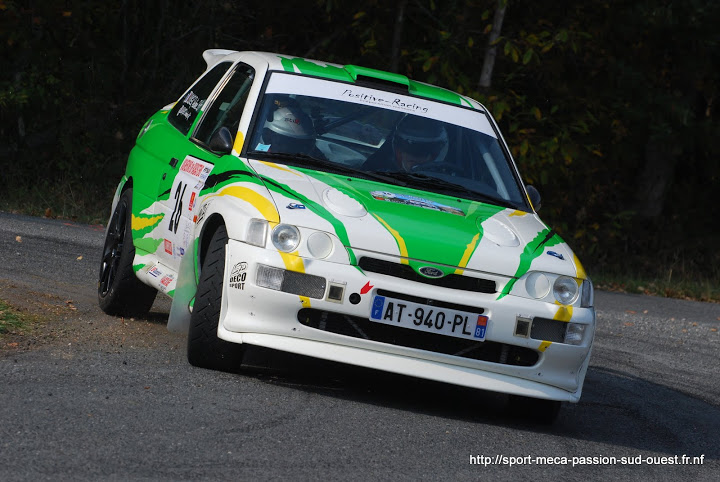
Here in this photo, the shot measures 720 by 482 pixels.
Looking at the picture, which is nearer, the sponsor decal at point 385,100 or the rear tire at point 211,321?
the rear tire at point 211,321

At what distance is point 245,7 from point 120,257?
37.8 ft

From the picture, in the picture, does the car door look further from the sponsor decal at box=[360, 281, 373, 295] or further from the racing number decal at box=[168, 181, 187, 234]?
the sponsor decal at box=[360, 281, 373, 295]

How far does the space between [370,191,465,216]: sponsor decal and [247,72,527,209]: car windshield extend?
275 mm

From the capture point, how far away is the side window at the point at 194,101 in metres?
7.61

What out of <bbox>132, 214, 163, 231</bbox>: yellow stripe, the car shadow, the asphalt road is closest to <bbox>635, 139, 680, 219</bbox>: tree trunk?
the asphalt road

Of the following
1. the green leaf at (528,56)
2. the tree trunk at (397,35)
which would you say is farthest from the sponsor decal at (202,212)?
the tree trunk at (397,35)

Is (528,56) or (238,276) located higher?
(238,276)

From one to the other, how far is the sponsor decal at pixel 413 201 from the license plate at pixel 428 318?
2.32 ft

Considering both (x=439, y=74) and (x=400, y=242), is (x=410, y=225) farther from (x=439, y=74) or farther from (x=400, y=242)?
(x=439, y=74)

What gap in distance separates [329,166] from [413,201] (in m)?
0.58

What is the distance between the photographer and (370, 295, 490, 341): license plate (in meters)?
5.45

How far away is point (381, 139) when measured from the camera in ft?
22.2

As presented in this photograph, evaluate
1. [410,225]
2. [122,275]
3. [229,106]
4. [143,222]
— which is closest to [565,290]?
[410,225]

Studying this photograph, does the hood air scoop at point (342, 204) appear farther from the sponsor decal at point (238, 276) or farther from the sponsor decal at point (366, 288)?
the sponsor decal at point (238, 276)
